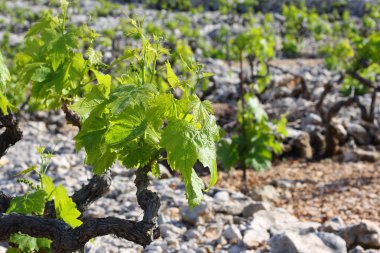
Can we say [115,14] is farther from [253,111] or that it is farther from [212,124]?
[212,124]

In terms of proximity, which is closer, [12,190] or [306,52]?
[12,190]

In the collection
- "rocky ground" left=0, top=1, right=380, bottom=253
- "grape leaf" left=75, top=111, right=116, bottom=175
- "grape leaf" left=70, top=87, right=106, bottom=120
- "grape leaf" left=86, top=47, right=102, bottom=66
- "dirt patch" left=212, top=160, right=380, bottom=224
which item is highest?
"grape leaf" left=86, top=47, right=102, bottom=66

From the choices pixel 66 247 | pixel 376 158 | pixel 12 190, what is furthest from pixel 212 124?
pixel 376 158

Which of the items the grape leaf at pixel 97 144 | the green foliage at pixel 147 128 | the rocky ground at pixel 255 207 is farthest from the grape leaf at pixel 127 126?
the rocky ground at pixel 255 207

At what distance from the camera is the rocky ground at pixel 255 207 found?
4.58 meters

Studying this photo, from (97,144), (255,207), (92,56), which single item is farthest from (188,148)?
(255,207)

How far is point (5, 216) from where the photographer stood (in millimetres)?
2488

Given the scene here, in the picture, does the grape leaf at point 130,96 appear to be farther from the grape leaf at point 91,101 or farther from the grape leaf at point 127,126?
the grape leaf at point 91,101

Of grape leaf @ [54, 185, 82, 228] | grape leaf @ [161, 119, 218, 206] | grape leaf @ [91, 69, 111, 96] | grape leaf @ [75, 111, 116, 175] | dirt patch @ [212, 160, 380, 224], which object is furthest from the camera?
dirt patch @ [212, 160, 380, 224]

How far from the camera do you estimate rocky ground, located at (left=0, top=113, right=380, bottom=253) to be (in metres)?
4.58

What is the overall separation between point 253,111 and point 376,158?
259cm

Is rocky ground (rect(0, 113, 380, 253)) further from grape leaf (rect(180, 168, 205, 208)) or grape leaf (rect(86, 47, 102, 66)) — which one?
grape leaf (rect(180, 168, 205, 208))

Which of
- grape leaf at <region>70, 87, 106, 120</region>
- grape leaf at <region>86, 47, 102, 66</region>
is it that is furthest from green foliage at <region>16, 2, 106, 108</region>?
grape leaf at <region>70, 87, 106, 120</region>

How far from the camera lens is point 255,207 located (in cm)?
536
